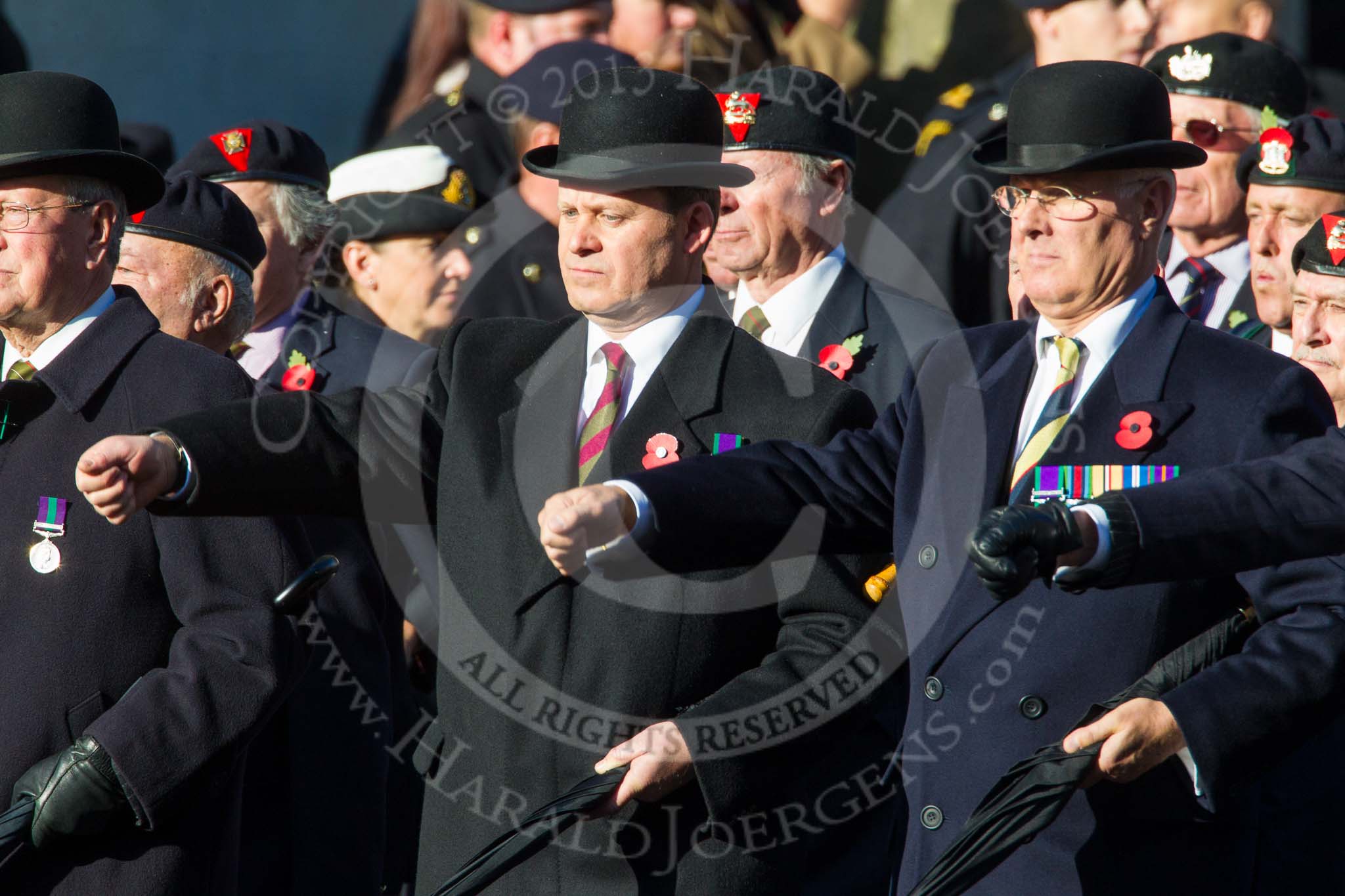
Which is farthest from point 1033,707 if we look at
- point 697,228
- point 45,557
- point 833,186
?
point 833,186

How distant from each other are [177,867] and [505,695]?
0.67 metres

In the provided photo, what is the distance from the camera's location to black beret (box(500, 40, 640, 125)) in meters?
6.56

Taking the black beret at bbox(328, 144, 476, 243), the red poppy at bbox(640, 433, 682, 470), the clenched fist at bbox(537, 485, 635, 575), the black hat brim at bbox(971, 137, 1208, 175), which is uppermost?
the black hat brim at bbox(971, 137, 1208, 175)

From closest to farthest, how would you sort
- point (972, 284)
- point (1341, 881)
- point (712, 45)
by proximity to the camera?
point (1341, 881), point (972, 284), point (712, 45)

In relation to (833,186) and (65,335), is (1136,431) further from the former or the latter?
(833,186)

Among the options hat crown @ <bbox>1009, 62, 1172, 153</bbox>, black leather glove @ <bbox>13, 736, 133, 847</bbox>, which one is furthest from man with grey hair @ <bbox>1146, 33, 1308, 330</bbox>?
black leather glove @ <bbox>13, 736, 133, 847</bbox>

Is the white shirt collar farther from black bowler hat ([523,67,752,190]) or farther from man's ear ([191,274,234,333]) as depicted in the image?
man's ear ([191,274,234,333])

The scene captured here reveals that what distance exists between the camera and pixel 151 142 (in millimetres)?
7305

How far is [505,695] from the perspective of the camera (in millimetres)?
3420

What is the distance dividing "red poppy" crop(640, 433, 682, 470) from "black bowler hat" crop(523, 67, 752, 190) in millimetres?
467

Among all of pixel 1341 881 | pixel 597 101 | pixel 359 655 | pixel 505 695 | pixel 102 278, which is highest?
pixel 597 101

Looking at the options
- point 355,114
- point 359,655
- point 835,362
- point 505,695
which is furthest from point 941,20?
point 505,695

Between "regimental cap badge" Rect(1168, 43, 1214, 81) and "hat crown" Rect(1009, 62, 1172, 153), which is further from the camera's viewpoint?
"regimental cap badge" Rect(1168, 43, 1214, 81)

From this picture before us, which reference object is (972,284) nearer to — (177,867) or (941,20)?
(941,20)
